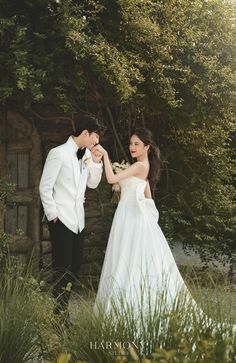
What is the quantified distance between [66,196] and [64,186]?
3.8 inches

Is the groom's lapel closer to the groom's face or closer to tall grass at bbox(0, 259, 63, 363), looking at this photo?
the groom's face

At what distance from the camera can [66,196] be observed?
19.6ft

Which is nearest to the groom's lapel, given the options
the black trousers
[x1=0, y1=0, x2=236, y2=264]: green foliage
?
the black trousers

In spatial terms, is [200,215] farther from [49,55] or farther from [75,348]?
[75,348]

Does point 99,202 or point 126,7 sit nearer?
point 126,7

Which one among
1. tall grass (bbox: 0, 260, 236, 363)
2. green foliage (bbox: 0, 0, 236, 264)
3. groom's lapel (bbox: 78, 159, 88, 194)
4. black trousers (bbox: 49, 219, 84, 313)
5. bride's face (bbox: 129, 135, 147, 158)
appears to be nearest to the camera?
tall grass (bbox: 0, 260, 236, 363)

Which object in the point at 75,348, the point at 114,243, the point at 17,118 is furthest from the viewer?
the point at 17,118

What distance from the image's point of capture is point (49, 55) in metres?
7.49

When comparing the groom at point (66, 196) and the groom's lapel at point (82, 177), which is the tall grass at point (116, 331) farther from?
the groom's lapel at point (82, 177)

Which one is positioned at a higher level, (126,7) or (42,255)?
(126,7)

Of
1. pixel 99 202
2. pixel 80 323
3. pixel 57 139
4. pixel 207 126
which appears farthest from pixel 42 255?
pixel 80 323

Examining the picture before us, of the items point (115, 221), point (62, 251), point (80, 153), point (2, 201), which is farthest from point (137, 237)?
point (2, 201)

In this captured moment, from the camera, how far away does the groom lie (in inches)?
232

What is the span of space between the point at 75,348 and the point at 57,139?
4.85 metres
